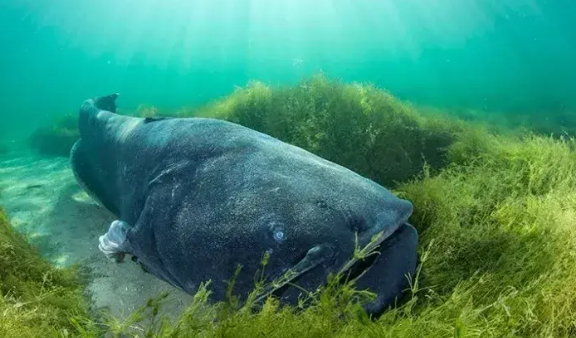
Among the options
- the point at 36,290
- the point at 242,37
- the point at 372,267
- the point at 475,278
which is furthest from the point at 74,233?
the point at 242,37

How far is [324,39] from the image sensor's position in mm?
128750

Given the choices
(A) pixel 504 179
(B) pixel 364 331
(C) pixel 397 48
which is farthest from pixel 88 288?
(C) pixel 397 48

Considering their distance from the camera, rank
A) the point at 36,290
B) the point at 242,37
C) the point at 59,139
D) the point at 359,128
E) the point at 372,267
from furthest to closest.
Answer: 1. the point at 242,37
2. the point at 59,139
3. the point at 359,128
4. the point at 36,290
5. the point at 372,267

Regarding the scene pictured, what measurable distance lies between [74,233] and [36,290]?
2337 millimetres

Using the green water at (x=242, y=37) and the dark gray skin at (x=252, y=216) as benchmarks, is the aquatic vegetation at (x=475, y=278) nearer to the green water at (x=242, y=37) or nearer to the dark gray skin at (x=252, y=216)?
the dark gray skin at (x=252, y=216)

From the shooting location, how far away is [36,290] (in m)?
4.05

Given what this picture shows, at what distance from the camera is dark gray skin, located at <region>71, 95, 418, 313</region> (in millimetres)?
2721

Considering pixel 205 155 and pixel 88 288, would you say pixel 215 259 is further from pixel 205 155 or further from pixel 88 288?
pixel 88 288

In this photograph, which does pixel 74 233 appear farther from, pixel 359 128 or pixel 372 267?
pixel 372 267

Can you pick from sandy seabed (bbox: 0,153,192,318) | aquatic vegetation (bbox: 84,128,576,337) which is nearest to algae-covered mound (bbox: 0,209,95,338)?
sandy seabed (bbox: 0,153,192,318)

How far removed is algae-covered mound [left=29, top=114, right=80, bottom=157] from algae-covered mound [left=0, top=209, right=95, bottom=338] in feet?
34.9

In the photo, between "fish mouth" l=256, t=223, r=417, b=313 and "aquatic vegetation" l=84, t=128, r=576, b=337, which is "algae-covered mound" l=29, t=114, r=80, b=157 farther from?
"fish mouth" l=256, t=223, r=417, b=313

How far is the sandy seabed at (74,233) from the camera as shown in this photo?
440cm

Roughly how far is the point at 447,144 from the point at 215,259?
5.38 meters
